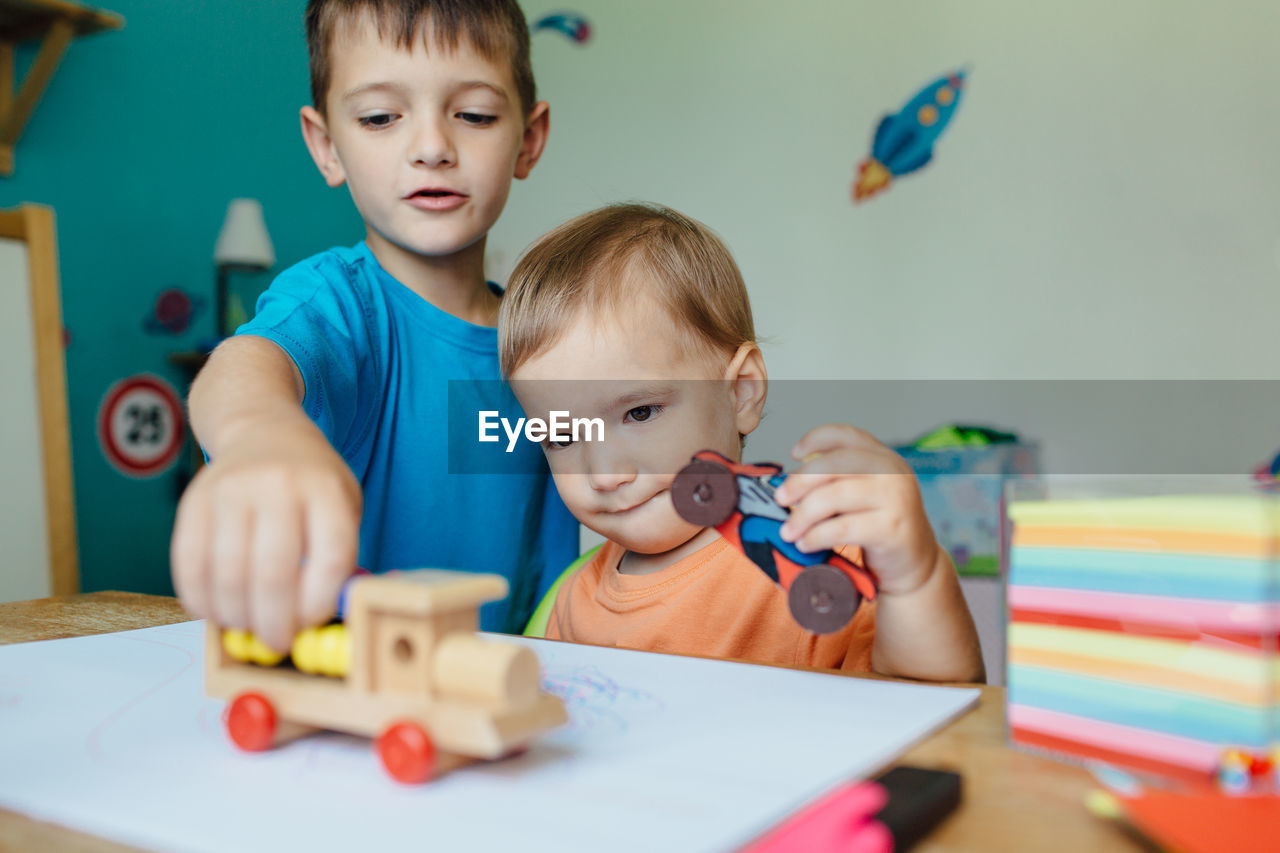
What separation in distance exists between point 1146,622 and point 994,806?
10 cm

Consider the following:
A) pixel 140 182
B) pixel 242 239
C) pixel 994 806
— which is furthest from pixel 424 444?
pixel 140 182

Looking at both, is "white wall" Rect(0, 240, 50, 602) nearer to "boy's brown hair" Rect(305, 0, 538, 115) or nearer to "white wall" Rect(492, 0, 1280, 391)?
"boy's brown hair" Rect(305, 0, 538, 115)

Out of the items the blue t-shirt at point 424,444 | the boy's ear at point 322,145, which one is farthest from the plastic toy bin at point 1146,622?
the boy's ear at point 322,145

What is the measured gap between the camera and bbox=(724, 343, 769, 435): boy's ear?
2.80 ft

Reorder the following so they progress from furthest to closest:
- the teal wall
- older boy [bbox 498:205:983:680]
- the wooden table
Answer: the teal wall, older boy [bbox 498:205:983:680], the wooden table

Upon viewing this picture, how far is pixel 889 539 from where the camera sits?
55cm

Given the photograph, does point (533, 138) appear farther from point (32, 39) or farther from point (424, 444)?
point (32, 39)

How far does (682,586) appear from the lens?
83cm

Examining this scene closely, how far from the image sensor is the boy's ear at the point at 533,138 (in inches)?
39.2

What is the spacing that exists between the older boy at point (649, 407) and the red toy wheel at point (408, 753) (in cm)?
41

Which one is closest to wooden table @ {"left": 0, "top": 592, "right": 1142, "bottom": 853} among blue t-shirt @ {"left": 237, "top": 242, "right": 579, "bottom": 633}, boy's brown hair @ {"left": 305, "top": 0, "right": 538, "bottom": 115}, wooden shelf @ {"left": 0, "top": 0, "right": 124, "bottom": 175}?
blue t-shirt @ {"left": 237, "top": 242, "right": 579, "bottom": 633}

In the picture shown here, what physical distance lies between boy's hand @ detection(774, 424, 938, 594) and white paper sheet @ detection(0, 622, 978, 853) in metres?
0.08

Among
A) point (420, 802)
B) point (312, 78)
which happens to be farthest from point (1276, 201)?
point (420, 802)

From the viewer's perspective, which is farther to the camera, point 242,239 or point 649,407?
point 242,239
